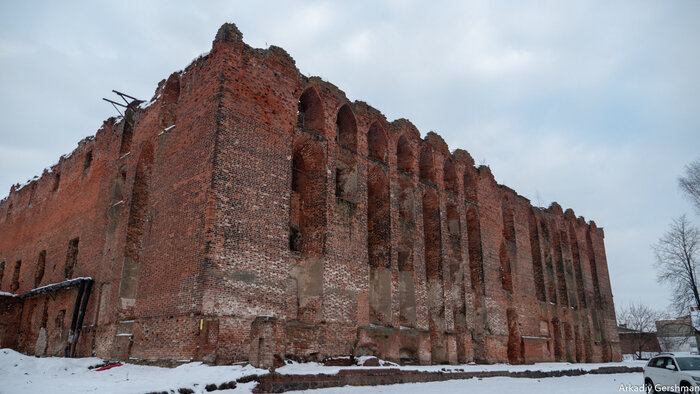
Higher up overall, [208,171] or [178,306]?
[208,171]

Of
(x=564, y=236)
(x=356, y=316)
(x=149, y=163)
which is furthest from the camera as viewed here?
(x=564, y=236)

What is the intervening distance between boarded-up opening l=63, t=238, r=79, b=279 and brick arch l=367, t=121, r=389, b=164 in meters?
12.4

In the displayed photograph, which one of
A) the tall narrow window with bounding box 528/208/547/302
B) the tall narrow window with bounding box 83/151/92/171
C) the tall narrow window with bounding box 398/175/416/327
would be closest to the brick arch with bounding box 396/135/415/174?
the tall narrow window with bounding box 398/175/416/327

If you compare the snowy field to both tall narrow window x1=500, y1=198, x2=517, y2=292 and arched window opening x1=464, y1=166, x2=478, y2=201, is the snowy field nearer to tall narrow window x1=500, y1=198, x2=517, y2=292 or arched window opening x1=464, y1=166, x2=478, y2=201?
tall narrow window x1=500, y1=198, x2=517, y2=292

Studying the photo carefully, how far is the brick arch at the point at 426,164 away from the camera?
2120cm

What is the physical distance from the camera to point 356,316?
15172 millimetres

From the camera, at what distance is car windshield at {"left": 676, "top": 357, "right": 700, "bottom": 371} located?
9969 mm

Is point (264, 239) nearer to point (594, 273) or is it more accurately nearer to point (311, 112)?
point (311, 112)

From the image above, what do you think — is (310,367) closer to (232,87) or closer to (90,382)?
(90,382)

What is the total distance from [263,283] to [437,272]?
355 inches

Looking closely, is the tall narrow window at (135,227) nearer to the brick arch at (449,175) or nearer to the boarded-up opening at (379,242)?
the boarded-up opening at (379,242)

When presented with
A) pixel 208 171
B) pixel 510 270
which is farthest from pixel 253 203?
pixel 510 270

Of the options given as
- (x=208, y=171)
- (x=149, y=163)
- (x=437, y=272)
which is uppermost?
(x=149, y=163)

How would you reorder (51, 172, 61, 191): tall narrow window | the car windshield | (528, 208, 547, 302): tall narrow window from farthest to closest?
(528, 208, 547, 302): tall narrow window → (51, 172, 61, 191): tall narrow window → the car windshield
